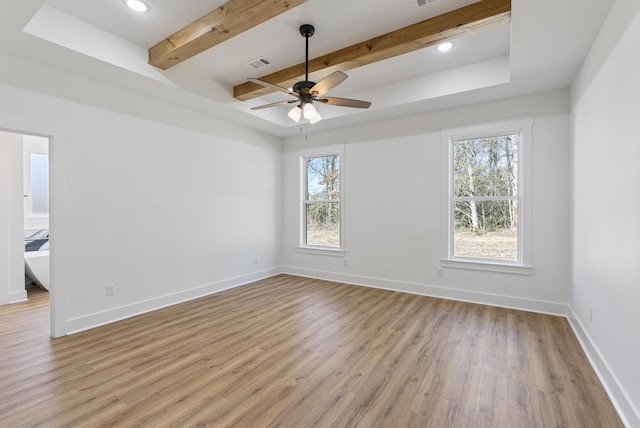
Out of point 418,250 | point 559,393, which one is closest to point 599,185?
point 559,393

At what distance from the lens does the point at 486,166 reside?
14.1 feet

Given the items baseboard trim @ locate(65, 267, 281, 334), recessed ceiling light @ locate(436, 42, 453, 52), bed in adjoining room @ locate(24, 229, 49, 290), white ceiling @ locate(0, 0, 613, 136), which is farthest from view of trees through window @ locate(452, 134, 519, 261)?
bed in adjoining room @ locate(24, 229, 49, 290)

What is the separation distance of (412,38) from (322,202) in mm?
3397

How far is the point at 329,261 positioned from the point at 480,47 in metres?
3.92

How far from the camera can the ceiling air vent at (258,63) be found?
12.0 ft

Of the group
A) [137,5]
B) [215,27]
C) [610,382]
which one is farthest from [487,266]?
[137,5]

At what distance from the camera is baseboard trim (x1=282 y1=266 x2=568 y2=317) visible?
380 cm

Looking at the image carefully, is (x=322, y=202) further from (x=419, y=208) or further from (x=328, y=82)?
(x=328, y=82)

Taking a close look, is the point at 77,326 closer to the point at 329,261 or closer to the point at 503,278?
the point at 329,261

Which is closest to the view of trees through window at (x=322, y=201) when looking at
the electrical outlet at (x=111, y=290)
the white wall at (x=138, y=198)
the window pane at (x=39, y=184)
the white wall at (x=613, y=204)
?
the white wall at (x=138, y=198)

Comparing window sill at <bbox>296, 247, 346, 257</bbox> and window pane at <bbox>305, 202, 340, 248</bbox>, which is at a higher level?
window pane at <bbox>305, 202, 340, 248</bbox>

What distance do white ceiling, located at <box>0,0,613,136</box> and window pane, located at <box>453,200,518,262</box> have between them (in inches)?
58.6

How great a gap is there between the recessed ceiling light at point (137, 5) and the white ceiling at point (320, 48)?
0.06 m

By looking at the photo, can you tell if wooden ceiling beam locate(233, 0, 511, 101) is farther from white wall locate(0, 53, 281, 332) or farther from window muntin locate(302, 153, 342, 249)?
window muntin locate(302, 153, 342, 249)
